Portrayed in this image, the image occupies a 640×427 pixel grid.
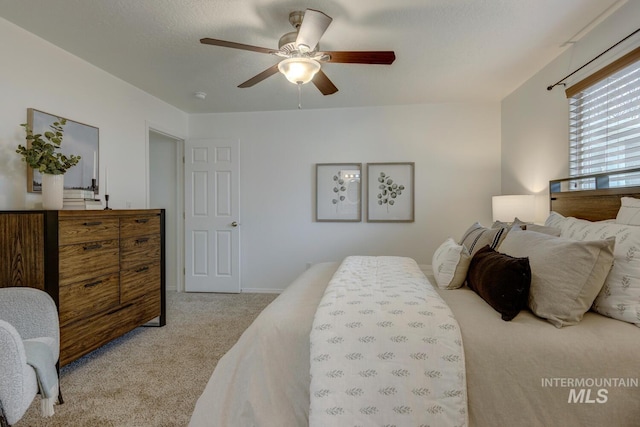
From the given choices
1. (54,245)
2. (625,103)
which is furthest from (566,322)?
(54,245)

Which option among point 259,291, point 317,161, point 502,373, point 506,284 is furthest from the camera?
point 259,291

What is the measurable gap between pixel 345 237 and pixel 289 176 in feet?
3.59

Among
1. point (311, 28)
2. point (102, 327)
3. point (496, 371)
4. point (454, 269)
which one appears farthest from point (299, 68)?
point (102, 327)

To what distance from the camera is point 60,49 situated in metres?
2.59

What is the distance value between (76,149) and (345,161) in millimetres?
2806

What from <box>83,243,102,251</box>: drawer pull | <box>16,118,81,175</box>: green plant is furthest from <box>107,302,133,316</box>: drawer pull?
<box>16,118,81,175</box>: green plant

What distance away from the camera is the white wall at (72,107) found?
2252 mm

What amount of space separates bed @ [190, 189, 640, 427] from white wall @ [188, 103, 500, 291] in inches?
104

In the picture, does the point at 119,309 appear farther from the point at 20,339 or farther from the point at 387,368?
the point at 387,368

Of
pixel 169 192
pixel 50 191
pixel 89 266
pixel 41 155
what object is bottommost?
pixel 89 266

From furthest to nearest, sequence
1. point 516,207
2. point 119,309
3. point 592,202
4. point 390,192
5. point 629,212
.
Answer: point 390,192 → point 516,207 → point 119,309 → point 592,202 → point 629,212

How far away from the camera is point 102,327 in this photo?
2.48 m

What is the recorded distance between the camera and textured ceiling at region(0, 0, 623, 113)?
205 centimetres

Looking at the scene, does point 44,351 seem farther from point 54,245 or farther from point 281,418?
point 281,418
